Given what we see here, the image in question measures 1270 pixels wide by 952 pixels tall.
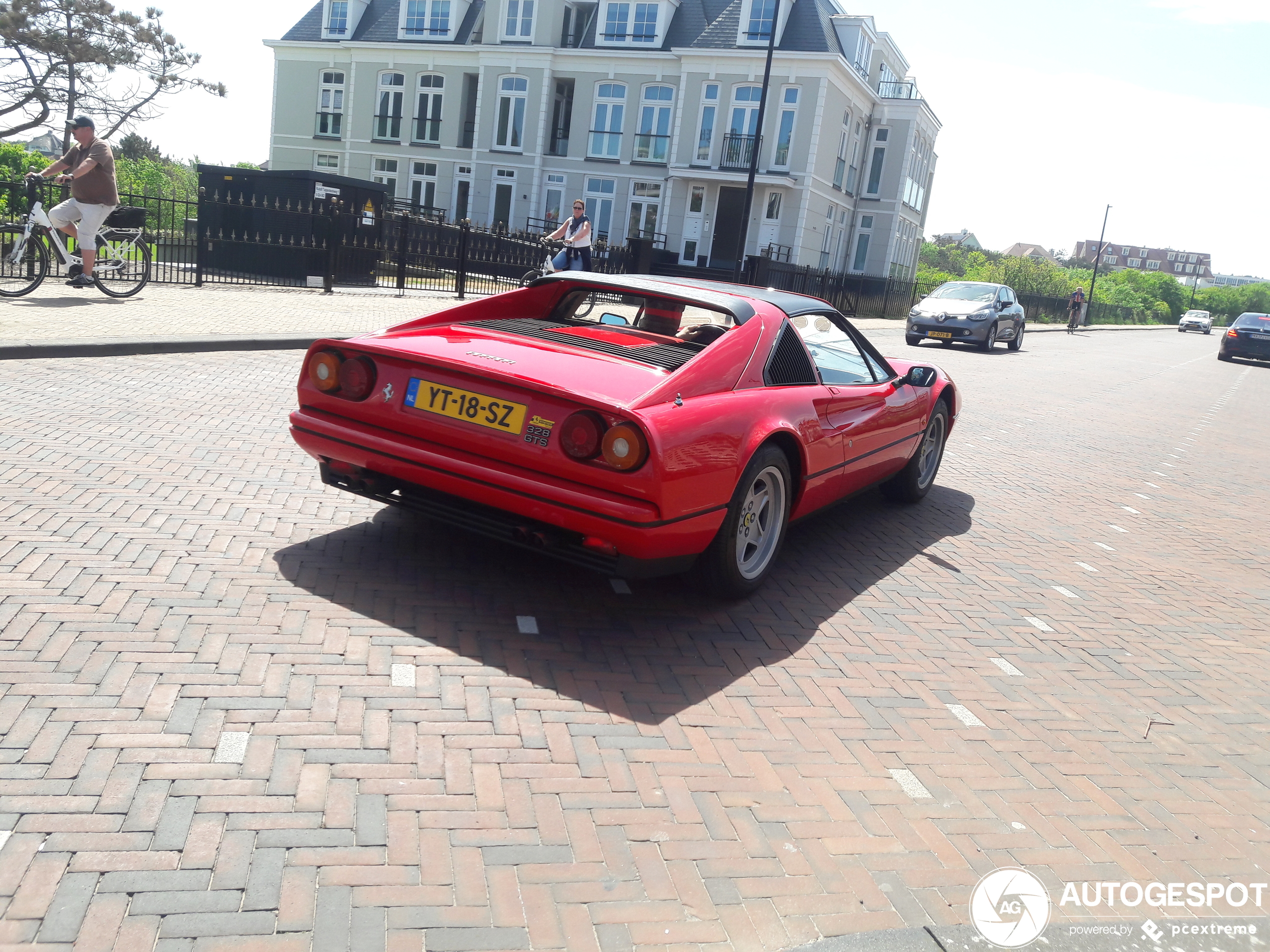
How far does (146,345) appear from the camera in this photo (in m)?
8.91

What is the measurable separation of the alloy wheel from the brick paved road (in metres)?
0.20

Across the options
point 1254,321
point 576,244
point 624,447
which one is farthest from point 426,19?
point 624,447

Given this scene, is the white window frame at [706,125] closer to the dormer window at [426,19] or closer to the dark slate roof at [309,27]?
the dormer window at [426,19]

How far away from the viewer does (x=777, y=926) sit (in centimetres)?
235

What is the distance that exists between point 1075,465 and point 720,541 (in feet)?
20.8

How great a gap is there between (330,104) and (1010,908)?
49.8 m

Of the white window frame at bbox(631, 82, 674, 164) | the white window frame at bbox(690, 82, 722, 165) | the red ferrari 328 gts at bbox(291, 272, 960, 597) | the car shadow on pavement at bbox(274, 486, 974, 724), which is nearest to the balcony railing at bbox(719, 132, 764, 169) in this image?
the white window frame at bbox(690, 82, 722, 165)

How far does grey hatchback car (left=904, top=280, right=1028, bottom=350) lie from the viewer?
23062 mm

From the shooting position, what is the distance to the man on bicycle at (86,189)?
11.1 metres

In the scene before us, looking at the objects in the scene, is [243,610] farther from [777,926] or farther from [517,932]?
[777,926]

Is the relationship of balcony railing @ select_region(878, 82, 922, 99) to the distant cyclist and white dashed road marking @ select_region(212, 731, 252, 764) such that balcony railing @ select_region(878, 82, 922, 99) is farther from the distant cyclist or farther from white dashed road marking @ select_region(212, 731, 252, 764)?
white dashed road marking @ select_region(212, 731, 252, 764)

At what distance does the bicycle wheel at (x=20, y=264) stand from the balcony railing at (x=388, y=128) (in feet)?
120

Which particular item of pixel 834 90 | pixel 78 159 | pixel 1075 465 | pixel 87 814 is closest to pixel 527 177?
pixel 834 90

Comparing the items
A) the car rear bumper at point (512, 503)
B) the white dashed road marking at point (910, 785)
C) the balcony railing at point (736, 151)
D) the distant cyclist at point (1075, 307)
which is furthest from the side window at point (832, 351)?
the distant cyclist at point (1075, 307)
